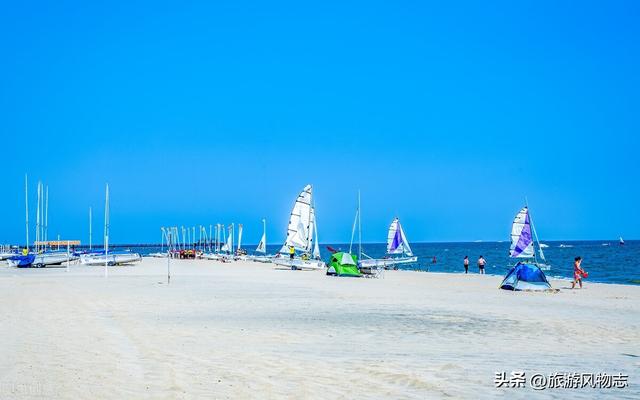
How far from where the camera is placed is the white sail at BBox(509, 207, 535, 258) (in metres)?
58.7

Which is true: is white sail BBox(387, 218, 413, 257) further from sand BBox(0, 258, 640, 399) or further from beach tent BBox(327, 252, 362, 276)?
sand BBox(0, 258, 640, 399)

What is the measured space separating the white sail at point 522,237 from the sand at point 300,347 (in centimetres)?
3679

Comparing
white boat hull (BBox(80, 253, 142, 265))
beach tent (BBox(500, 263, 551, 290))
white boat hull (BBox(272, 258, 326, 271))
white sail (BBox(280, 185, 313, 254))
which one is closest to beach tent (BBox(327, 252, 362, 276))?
white boat hull (BBox(272, 258, 326, 271))

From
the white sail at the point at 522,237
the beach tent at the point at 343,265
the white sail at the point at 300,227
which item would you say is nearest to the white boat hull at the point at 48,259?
the white sail at the point at 300,227

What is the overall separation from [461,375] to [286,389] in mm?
2655

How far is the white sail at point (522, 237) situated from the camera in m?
58.7

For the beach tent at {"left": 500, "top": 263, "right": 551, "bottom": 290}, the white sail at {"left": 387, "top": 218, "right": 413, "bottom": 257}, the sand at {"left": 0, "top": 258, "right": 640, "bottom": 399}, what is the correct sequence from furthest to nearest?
the white sail at {"left": 387, "top": 218, "right": 413, "bottom": 257}, the beach tent at {"left": 500, "top": 263, "right": 551, "bottom": 290}, the sand at {"left": 0, "top": 258, "right": 640, "bottom": 399}

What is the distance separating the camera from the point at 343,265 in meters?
44.0

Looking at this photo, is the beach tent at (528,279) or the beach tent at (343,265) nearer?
the beach tent at (528,279)

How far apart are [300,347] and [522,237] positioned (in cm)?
4973

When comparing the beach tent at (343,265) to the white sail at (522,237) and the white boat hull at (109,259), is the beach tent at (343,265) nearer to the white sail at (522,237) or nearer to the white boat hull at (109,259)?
the white sail at (522,237)

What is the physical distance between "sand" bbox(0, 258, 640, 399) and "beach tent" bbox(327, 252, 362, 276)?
2099 centimetres

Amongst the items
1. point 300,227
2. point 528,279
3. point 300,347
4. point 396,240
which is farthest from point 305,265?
point 300,347

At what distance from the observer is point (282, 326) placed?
15.8 m
